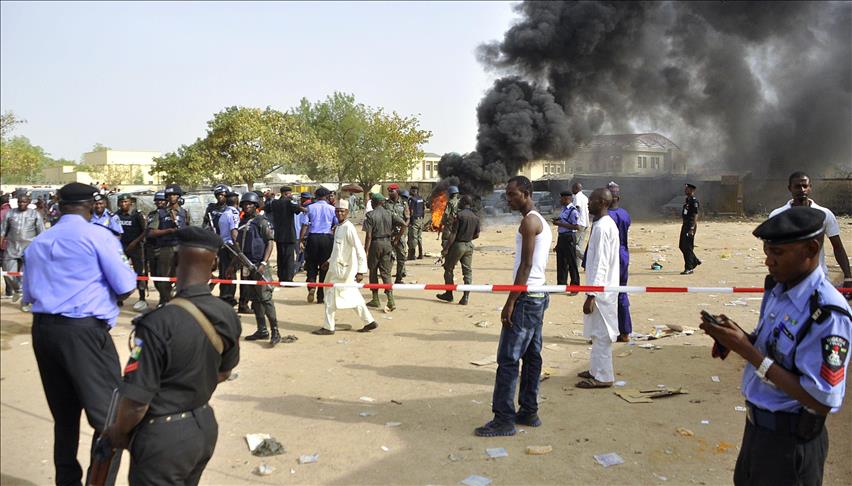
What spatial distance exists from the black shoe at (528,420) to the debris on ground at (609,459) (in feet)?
2.11

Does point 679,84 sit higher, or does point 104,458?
point 679,84

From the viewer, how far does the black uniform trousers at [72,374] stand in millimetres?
3262

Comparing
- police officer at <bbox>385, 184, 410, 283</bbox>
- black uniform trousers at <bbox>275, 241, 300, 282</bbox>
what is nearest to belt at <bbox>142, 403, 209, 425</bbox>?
black uniform trousers at <bbox>275, 241, 300, 282</bbox>

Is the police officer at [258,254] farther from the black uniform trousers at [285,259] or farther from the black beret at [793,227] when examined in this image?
the black beret at [793,227]

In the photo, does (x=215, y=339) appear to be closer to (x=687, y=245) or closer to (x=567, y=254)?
(x=567, y=254)

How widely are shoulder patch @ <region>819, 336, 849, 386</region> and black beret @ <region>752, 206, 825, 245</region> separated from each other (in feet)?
1.17

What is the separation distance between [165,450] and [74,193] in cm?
176

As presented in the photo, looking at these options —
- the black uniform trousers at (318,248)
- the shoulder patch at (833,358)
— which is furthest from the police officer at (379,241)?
the shoulder patch at (833,358)

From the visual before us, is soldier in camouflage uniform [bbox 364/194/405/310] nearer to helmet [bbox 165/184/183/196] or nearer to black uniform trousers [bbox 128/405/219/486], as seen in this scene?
helmet [bbox 165/184/183/196]

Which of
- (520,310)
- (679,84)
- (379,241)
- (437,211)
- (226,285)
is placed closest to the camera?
(520,310)

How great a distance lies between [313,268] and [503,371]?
18.1ft

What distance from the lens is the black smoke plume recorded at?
3008 centimetres

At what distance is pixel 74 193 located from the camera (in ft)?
11.2

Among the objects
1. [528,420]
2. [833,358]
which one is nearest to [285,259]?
[528,420]
